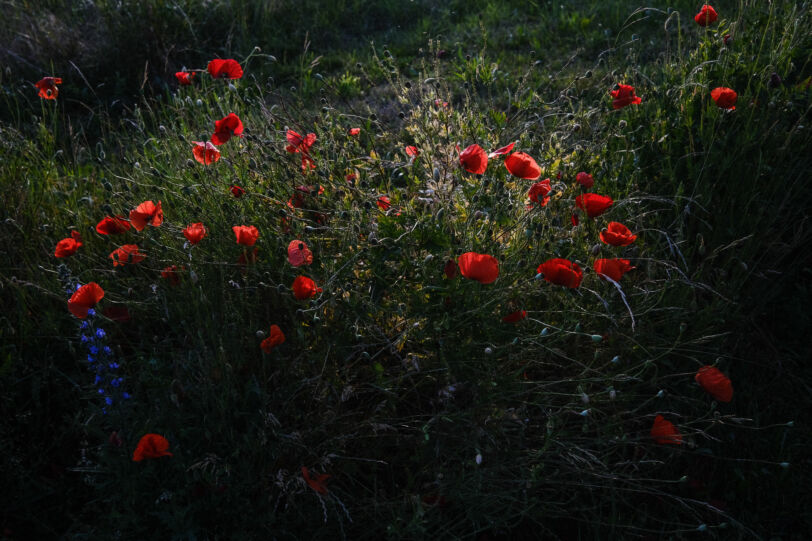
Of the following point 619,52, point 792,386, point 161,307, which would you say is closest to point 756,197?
point 792,386

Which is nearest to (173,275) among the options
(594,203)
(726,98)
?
(594,203)

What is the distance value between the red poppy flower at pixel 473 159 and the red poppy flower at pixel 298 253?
20.4 inches

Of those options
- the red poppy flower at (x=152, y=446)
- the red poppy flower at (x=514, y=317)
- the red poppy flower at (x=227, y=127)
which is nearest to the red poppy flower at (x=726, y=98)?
the red poppy flower at (x=514, y=317)

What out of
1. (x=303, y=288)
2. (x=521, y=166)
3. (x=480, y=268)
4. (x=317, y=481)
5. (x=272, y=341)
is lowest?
(x=317, y=481)

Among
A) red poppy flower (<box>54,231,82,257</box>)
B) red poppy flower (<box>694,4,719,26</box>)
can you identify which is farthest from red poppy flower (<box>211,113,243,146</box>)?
red poppy flower (<box>694,4,719,26</box>)

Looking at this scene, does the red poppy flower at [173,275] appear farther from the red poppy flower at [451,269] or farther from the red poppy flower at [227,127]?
the red poppy flower at [451,269]

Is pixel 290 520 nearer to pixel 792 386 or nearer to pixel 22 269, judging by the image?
pixel 22 269

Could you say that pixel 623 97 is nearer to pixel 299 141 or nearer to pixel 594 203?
pixel 594 203

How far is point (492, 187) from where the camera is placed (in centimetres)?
215

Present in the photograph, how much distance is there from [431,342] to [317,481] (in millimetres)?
520

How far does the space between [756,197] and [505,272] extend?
112cm

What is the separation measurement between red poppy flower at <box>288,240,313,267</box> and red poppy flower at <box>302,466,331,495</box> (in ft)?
1.88

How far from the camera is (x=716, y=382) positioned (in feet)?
6.13

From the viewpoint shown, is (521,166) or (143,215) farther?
(143,215)
